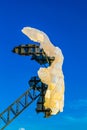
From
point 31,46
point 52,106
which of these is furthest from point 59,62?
point 31,46

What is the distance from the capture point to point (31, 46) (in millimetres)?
61094

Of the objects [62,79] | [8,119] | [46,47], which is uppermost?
[46,47]

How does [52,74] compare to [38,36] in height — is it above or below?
below

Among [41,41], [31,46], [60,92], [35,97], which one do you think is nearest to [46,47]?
[41,41]

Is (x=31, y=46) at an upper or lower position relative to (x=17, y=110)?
upper

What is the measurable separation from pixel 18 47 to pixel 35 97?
11198 mm

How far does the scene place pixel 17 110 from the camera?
236 ft

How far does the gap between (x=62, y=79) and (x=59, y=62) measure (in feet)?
4.21

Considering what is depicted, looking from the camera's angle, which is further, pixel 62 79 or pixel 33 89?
pixel 33 89

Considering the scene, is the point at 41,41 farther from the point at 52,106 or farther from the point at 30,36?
the point at 52,106

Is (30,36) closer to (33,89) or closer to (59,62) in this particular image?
(59,62)

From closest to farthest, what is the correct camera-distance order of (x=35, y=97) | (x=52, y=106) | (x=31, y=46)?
(x=52, y=106), (x=31, y=46), (x=35, y=97)

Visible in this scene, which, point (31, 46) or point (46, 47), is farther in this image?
point (31, 46)

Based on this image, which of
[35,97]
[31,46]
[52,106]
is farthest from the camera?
[35,97]
